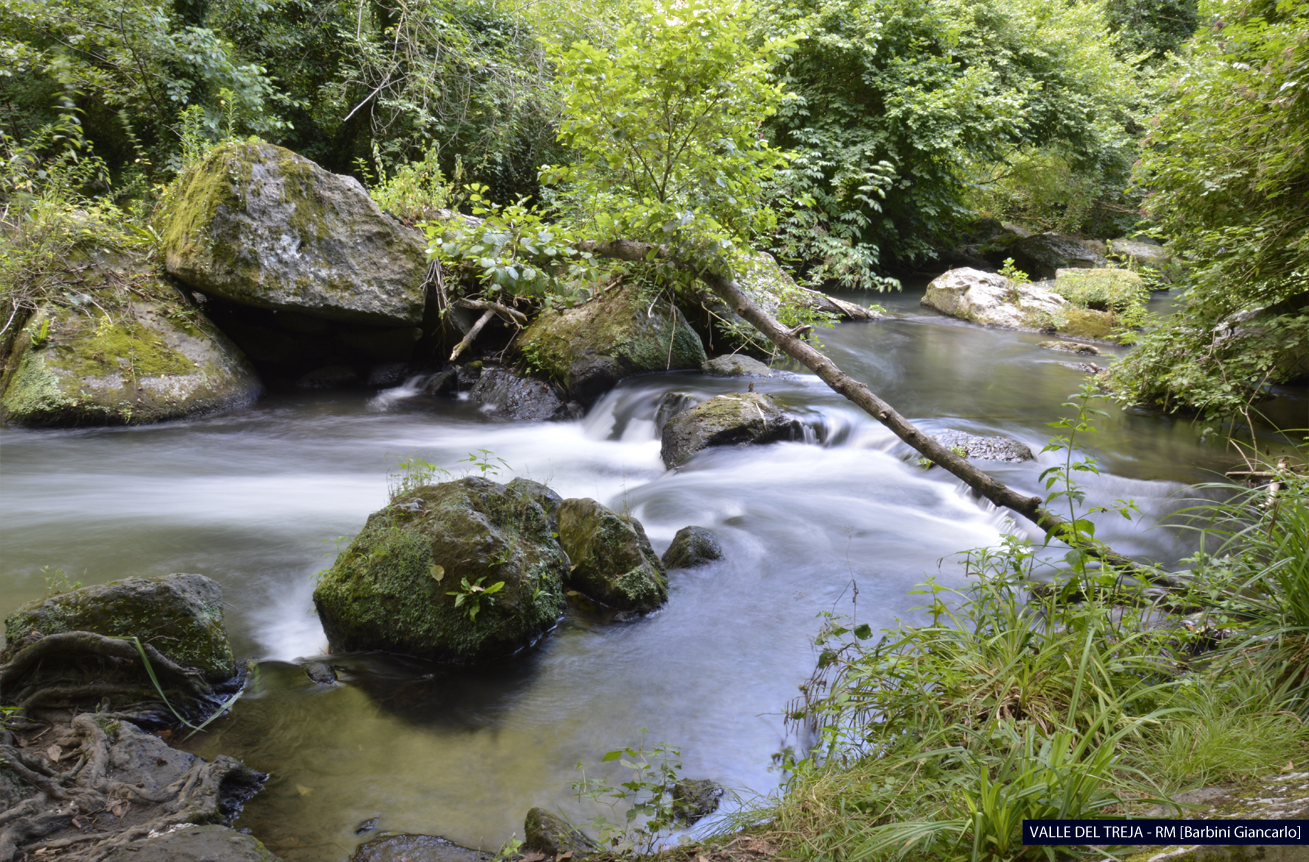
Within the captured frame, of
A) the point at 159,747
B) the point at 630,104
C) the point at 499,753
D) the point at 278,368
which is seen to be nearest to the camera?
the point at 159,747

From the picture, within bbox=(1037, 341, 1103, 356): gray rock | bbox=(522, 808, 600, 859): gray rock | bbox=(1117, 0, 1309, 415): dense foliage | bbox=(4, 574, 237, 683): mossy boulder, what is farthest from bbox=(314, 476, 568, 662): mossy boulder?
bbox=(1037, 341, 1103, 356): gray rock

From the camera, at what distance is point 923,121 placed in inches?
626

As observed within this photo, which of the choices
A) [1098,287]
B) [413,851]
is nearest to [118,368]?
[413,851]

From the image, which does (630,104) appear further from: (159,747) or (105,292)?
(105,292)

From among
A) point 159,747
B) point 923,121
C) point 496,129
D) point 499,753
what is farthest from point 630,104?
point 923,121

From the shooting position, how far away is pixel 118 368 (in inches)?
300

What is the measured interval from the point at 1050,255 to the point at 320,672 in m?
21.2

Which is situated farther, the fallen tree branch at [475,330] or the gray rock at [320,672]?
the fallen tree branch at [475,330]

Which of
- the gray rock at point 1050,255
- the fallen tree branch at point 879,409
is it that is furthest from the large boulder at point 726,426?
the gray rock at point 1050,255

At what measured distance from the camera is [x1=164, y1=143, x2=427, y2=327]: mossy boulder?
7883mm

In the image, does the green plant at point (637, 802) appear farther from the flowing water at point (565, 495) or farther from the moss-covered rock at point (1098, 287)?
the moss-covered rock at point (1098, 287)

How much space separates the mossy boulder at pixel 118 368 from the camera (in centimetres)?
723

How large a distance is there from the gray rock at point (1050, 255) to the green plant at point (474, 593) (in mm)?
19484

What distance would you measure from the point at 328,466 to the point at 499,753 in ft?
15.4
